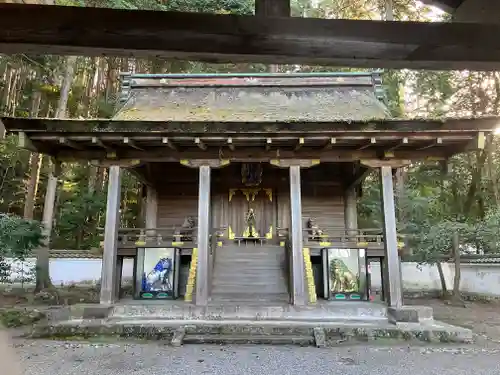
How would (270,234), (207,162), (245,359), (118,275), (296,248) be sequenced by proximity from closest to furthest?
(245,359), (296,248), (207,162), (118,275), (270,234)

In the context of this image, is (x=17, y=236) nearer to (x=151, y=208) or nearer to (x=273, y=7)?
(x=151, y=208)

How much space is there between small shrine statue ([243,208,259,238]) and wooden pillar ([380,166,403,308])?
175 inches

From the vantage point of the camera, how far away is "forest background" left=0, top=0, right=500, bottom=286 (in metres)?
15.7

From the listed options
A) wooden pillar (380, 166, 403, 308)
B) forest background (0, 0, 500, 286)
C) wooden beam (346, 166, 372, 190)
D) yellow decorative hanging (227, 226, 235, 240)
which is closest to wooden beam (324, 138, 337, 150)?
wooden pillar (380, 166, 403, 308)

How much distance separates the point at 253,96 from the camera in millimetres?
12203

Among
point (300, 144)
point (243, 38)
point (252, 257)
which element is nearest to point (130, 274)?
point (252, 257)

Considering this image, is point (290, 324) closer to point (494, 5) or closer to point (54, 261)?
point (494, 5)

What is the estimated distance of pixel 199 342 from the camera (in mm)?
6992

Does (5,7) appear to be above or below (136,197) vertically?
below

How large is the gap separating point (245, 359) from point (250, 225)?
20.0 ft

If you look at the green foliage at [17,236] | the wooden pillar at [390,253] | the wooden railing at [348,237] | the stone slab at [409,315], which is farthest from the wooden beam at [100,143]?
the stone slab at [409,315]

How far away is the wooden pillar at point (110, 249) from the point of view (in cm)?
816

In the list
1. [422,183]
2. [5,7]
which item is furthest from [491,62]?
[422,183]

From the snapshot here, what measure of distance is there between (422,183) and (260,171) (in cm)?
1226
